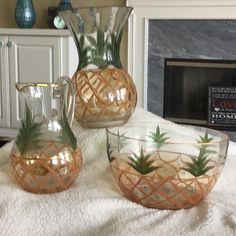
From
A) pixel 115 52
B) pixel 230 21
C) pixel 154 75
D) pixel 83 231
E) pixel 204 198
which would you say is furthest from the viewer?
pixel 154 75

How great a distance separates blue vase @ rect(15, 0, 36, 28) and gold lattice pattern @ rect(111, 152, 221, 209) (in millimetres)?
3052

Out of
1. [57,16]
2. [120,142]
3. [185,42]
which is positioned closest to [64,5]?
[57,16]

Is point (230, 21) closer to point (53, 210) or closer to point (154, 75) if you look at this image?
point (154, 75)

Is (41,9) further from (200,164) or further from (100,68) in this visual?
(200,164)

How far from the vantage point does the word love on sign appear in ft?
11.3

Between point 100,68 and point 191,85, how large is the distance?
272 cm

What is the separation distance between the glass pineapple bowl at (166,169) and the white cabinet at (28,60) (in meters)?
2.66

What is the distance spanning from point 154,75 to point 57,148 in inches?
113

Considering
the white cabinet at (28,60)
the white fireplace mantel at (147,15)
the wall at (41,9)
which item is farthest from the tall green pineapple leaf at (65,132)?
the wall at (41,9)

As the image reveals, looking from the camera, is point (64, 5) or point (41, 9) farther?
point (41, 9)

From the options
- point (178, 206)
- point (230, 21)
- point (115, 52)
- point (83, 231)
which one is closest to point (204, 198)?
point (178, 206)

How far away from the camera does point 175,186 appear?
74 cm

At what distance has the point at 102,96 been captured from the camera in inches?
40.3

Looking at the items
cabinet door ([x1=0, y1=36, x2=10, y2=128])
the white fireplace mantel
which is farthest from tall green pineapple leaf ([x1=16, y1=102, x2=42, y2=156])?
cabinet door ([x1=0, y1=36, x2=10, y2=128])
